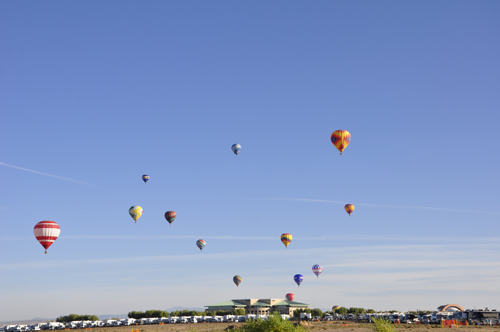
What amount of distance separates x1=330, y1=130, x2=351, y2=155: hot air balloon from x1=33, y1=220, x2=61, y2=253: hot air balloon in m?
50.0

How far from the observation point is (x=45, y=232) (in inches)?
3066

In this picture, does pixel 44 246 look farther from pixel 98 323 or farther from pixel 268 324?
pixel 268 324

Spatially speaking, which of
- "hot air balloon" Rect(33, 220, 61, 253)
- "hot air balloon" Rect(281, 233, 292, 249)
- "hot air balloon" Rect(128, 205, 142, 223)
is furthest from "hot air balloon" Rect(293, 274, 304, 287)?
"hot air balloon" Rect(33, 220, 61, 253)

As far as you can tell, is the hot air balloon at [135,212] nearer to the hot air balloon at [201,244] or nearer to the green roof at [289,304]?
the hot air balloon at [201,244]

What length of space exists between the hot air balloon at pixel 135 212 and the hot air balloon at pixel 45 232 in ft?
113

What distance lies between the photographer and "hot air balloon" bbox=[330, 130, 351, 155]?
277ft

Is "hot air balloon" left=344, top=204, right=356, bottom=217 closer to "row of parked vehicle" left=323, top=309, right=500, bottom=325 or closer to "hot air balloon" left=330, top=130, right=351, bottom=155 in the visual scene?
"row of parked vehicle" left=323, top=309, right=500, bottom=325

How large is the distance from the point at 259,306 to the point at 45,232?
127 metres

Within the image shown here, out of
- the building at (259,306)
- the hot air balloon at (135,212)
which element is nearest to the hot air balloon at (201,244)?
the hot air balloon at (135,212)

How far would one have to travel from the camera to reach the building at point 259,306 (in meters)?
186

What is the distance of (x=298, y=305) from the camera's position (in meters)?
191

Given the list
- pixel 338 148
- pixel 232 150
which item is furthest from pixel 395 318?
pixel 232 150

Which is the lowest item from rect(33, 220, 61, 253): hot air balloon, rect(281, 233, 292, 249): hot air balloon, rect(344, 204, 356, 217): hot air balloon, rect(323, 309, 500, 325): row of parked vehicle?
rect(323, 309, 500, 325): row of parked vehicle

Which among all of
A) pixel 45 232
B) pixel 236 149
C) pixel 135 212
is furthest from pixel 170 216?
pixel 45 232
